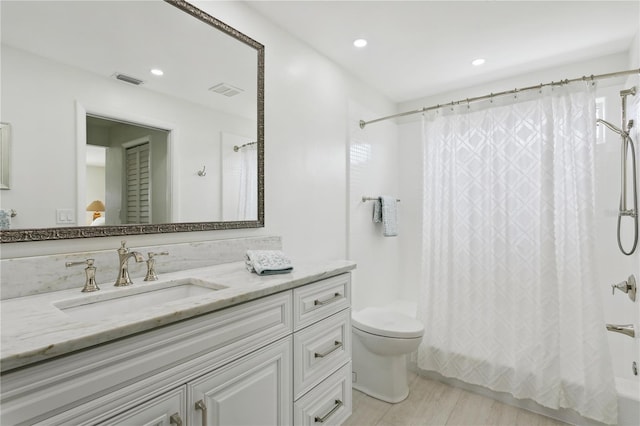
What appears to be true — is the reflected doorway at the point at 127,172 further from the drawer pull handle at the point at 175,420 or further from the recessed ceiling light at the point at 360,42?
the recessed ceiling light at the point at 360,42

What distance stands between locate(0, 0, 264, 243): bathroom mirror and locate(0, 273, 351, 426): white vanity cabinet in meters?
0.61

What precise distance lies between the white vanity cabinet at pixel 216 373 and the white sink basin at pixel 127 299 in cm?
23

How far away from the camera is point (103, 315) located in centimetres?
109

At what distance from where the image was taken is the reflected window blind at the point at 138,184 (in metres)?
1.34

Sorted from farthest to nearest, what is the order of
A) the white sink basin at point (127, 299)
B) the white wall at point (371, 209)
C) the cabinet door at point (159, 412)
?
the white wall at point (371, 209), the white sink basin at point (127, 299), the cabinet door at point (159, 412)

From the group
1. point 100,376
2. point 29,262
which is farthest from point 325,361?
point 29,262

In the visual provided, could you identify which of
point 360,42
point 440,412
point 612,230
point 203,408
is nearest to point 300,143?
point 360,42

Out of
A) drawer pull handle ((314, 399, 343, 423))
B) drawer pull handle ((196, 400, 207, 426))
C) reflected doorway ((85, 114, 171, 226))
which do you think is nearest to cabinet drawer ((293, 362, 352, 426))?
drawer pull handle ((314, 399, 343, 423))

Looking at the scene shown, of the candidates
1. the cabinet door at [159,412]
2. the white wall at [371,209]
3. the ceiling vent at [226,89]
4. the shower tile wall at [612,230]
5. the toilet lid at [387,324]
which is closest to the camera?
the cabinet door at [159,412]

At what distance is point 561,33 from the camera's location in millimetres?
2035

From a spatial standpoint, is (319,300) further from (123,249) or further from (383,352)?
(383,352)

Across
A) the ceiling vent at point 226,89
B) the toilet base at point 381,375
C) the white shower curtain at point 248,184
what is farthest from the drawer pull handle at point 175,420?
the toilet base at point 381,375

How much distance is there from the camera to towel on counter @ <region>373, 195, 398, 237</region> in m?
2.76

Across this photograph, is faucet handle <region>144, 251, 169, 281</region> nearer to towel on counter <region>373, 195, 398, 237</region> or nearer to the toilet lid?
the toilet lid
